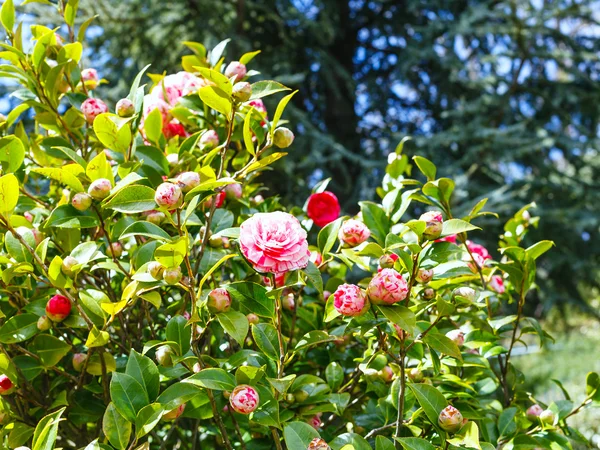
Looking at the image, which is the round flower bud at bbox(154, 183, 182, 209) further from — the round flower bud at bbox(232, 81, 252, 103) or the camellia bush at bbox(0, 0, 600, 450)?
the round flower bud at bbox(232, 81, 252, 103)

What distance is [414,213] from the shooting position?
14.6 ft

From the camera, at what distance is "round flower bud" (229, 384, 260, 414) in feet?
1.97

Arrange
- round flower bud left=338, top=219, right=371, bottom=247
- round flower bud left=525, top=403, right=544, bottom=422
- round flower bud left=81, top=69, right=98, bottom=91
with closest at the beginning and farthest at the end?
round flower bud left=338, top=219, right=371, bottom=247 → round flower bud left=525, top=403, right=544, bottom=422 → round flower bud left=81, top=69, right=98, bottom=91

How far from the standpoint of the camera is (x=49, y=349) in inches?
30.0

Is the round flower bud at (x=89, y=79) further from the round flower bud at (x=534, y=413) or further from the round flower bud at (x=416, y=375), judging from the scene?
the round flower bud at (x=534, y=413)

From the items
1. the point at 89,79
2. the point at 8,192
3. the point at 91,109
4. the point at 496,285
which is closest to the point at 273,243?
the point at 8,192

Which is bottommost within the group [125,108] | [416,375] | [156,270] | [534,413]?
[534,413]

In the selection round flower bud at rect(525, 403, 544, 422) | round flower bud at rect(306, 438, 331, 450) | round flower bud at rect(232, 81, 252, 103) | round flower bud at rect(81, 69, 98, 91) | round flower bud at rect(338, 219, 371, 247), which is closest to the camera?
round flower bud at rect(306, 438, 331, 450)

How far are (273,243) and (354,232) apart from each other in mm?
198

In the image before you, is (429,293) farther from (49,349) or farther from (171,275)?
(49,349)

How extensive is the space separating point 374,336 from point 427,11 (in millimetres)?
4771

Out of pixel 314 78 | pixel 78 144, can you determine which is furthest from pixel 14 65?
pixel 314 78

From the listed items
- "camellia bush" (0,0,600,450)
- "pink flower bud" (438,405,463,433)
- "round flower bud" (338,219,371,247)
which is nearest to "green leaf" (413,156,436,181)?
"camellia bush" (0,0,600,450)

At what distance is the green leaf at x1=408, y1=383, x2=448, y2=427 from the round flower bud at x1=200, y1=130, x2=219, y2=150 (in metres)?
0.49
